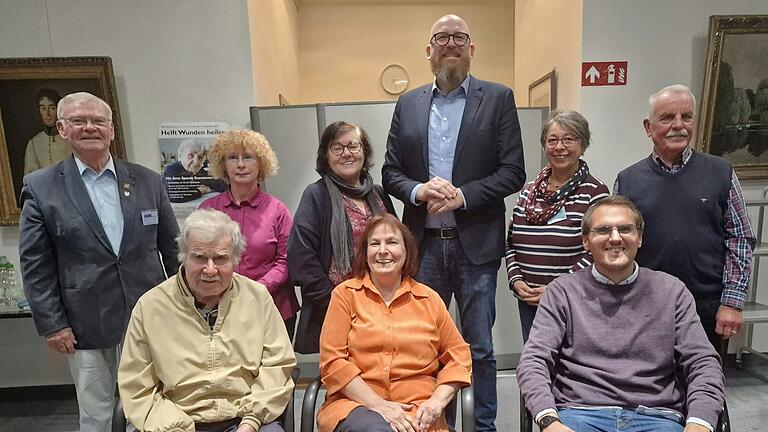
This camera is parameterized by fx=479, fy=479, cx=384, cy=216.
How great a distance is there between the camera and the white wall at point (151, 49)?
3.01 m

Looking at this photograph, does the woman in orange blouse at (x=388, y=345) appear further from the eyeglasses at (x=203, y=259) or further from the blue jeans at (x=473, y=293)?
the eyeglasses at (x=203, y=259)

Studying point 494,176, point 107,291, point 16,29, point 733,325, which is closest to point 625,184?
point 494,176

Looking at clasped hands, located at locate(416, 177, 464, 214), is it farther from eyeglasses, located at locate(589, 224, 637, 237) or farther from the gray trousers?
the gray trousers

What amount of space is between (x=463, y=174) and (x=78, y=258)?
1.60 metres

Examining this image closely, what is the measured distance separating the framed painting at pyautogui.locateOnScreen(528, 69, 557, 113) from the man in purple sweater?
7.21 ft

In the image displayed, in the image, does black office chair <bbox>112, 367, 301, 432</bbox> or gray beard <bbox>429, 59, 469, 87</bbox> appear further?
gray beard <bbox>429, 59, 469, 87</bbox>

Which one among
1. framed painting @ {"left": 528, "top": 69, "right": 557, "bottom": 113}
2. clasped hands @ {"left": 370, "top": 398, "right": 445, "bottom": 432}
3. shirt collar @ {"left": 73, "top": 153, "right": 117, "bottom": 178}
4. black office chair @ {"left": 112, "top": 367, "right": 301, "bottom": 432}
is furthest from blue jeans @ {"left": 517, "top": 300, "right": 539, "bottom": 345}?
framed painting @ {"left": 528, "top": 69, "right": 557, "bottom": 113}

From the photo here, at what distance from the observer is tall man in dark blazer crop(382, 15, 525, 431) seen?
6.52 ft

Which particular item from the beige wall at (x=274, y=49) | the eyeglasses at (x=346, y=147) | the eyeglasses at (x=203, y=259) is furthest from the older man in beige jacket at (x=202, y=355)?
the beige wall at (x=274, y=49)

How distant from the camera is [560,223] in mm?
1897

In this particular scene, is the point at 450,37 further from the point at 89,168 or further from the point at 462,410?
the point at 89,168

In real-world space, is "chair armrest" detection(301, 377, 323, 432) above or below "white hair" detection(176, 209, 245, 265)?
below

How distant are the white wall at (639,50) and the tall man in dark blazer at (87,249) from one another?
2800mm

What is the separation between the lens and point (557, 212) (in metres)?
1.91
